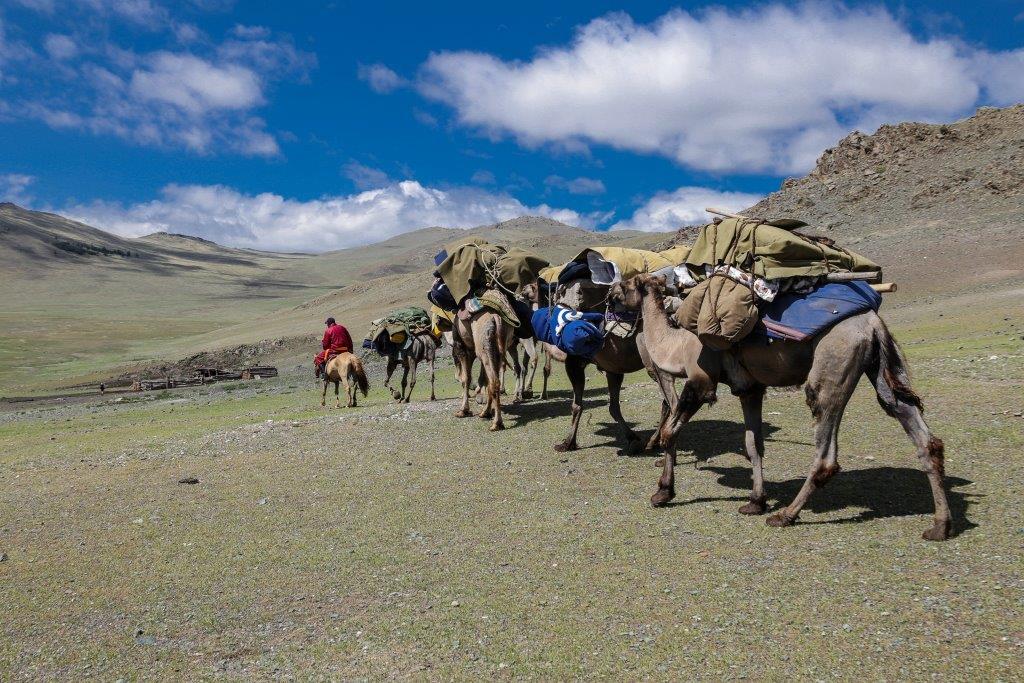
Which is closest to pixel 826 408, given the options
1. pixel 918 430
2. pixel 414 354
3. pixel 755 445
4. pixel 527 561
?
pixel 918 430

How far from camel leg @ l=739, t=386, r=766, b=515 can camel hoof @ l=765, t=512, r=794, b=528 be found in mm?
395

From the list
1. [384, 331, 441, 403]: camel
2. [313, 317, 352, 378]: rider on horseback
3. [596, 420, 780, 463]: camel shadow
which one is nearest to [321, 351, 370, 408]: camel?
[313, 317, 352, 378]: rider on horseback

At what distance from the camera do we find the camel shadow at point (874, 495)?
758 cm

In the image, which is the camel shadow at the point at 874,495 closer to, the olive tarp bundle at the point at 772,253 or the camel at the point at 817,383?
the camel at the point at 817,383

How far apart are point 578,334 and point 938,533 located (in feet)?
17.6

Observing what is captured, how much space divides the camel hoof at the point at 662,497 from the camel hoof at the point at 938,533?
8.86ft

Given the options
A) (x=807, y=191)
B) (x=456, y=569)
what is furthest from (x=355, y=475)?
(x=807, y=191)

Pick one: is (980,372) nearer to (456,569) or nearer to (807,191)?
(456,569)

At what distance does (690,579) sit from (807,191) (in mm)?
65895

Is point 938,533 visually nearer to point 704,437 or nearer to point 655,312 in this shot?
point 655,312

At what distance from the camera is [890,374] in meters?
7.16

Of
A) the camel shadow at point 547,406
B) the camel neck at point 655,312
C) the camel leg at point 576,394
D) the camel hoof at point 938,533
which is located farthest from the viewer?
the camel shadow at point 547,406

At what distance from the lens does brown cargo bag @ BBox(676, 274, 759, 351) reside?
25.6 ft

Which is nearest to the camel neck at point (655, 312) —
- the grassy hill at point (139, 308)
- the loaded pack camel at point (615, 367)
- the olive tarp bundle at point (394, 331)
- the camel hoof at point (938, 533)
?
the loaded pack camel at point (615, 367)
